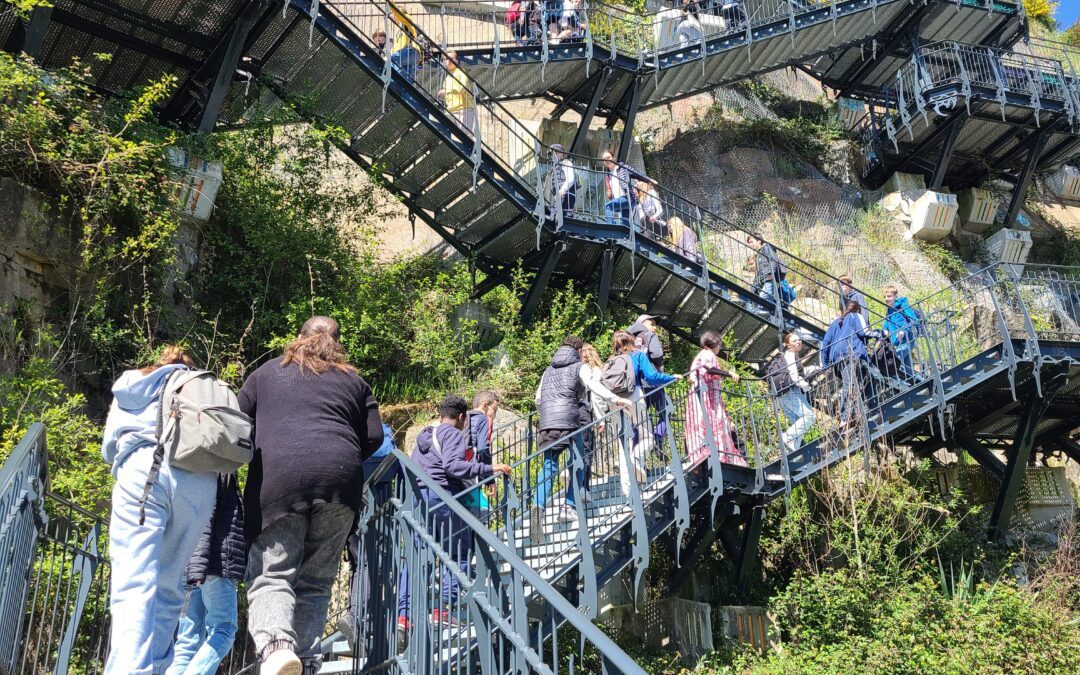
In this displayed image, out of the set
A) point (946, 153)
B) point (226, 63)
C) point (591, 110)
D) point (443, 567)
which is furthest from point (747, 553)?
point (946, 153)

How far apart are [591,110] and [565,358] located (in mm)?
9527

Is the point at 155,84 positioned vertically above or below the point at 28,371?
above

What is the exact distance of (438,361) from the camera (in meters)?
13.1

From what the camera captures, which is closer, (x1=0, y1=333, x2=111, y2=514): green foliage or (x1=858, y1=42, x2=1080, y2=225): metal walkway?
(x1=0, y1=333, x2=111, y2=514): green foliage

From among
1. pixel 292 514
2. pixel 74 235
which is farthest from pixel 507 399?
pixel 292 514

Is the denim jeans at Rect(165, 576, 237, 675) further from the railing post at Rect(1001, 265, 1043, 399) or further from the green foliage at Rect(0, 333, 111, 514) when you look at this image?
the railing post at Rect(1001, 265, 1043, 399)

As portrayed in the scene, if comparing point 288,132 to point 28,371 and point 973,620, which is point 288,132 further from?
point 973,620

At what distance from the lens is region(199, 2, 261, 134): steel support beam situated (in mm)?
11594

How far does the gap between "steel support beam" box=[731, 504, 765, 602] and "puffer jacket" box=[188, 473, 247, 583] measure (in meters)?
7.30

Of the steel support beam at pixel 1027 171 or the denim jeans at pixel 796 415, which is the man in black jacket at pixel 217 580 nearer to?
the denim jeans at pixel 796 415

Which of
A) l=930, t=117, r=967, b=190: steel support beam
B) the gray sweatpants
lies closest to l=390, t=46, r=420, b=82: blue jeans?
the gray sweatpants

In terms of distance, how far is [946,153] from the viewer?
793 inches

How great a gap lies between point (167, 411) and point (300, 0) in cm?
837

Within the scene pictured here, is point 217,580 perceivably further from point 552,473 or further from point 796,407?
point 796,407
